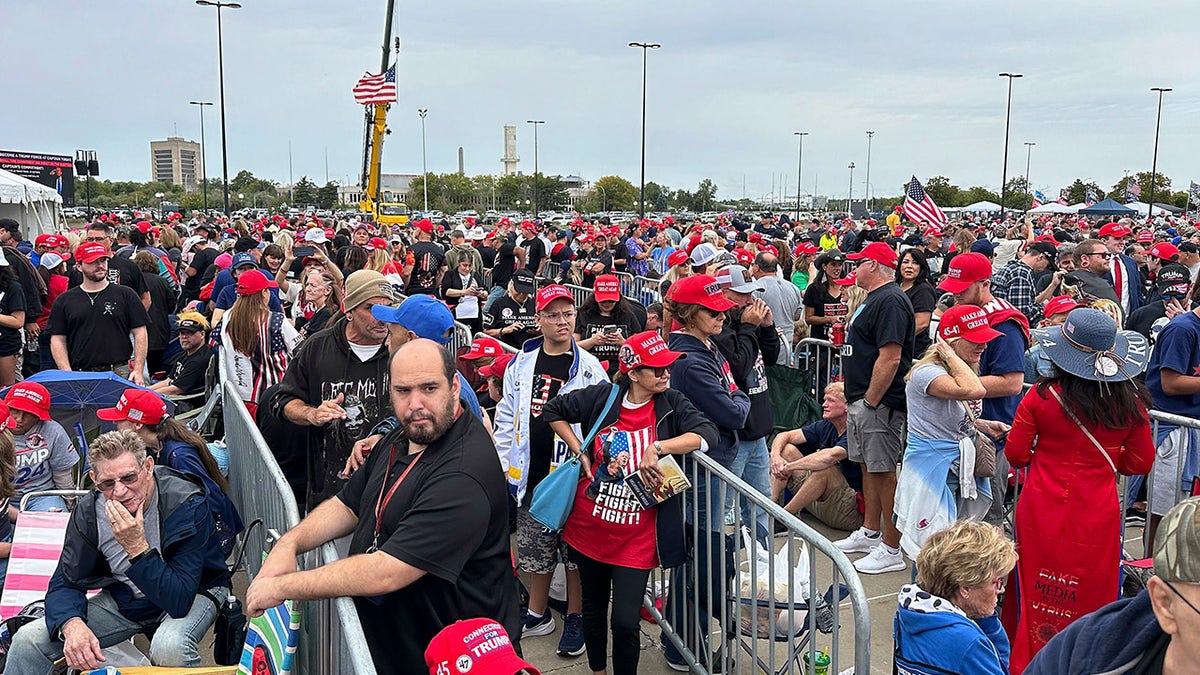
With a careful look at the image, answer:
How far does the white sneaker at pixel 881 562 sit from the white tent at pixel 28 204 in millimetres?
22283

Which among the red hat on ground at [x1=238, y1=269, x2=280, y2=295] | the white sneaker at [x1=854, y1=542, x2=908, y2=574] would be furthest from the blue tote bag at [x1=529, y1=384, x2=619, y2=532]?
the red hat on ground at [x1=238, y1=269, x2=280, y2=295]

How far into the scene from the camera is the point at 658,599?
15.8 feet

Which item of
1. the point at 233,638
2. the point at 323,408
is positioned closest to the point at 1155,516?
the point at 323,408

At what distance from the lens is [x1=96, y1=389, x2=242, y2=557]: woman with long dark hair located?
13.7 ft

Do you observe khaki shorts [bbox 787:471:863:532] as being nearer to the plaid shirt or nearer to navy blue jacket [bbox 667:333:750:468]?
navy blue jacket [bbox 667:333:750:468]

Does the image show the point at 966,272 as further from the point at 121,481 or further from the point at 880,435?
the point at 121,481

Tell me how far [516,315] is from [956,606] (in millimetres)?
5951

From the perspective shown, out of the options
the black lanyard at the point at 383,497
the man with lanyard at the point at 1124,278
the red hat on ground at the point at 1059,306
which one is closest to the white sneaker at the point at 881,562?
the red hat on ground at the point at 1059,306

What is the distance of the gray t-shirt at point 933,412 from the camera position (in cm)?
462

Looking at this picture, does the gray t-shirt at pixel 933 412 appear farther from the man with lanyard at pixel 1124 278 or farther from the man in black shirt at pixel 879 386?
the man with lanyard at pixel 1124 278

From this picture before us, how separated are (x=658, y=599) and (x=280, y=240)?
476 inches

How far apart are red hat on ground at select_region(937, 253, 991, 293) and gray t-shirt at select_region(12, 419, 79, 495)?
5274 mm

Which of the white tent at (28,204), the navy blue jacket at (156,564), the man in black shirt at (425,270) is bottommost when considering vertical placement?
the navy blue jacket at (156,564)

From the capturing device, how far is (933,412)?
4676mm
